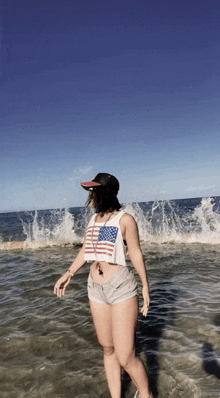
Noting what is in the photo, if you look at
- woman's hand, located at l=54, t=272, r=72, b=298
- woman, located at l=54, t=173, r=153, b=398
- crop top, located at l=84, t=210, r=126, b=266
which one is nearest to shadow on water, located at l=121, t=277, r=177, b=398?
woman, located at l=54, t=173, r=153, b=398

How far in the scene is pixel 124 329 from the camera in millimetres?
2576

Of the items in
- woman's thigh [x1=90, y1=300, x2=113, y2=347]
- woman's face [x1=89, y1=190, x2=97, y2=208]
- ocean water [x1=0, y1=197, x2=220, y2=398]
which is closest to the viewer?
woman's thigh [x1=90, y1=300, x2=113, y2=347]

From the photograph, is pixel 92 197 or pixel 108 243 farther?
pixel 92 197

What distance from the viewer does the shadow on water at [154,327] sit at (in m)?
3.52

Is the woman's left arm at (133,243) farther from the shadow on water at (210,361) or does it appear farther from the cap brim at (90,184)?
the shadow on water at (210,361)

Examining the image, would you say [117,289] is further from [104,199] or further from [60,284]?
[104,199]

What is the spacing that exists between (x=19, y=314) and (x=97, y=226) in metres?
3.86

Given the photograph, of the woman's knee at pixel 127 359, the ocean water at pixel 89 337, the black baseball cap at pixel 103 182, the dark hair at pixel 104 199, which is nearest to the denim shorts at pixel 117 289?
the woman's knee at pixel 127 359

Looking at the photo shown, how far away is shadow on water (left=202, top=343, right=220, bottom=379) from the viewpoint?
11.3 ft

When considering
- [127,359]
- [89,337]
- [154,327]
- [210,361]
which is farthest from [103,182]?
[154,327]

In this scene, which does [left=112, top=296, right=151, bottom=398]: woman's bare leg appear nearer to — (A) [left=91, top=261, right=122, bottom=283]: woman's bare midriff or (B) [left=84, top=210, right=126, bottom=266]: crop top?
(A) [left=91, top=261, right=122, bottom=283]: woman's bare midriff

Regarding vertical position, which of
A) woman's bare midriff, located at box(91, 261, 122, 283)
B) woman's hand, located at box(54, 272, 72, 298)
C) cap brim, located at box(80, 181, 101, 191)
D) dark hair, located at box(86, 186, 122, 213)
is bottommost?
woman's hand, located at box(54, 272, 72, 298)

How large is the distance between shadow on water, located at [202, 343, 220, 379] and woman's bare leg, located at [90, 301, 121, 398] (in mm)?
1341

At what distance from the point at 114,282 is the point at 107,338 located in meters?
0.61
